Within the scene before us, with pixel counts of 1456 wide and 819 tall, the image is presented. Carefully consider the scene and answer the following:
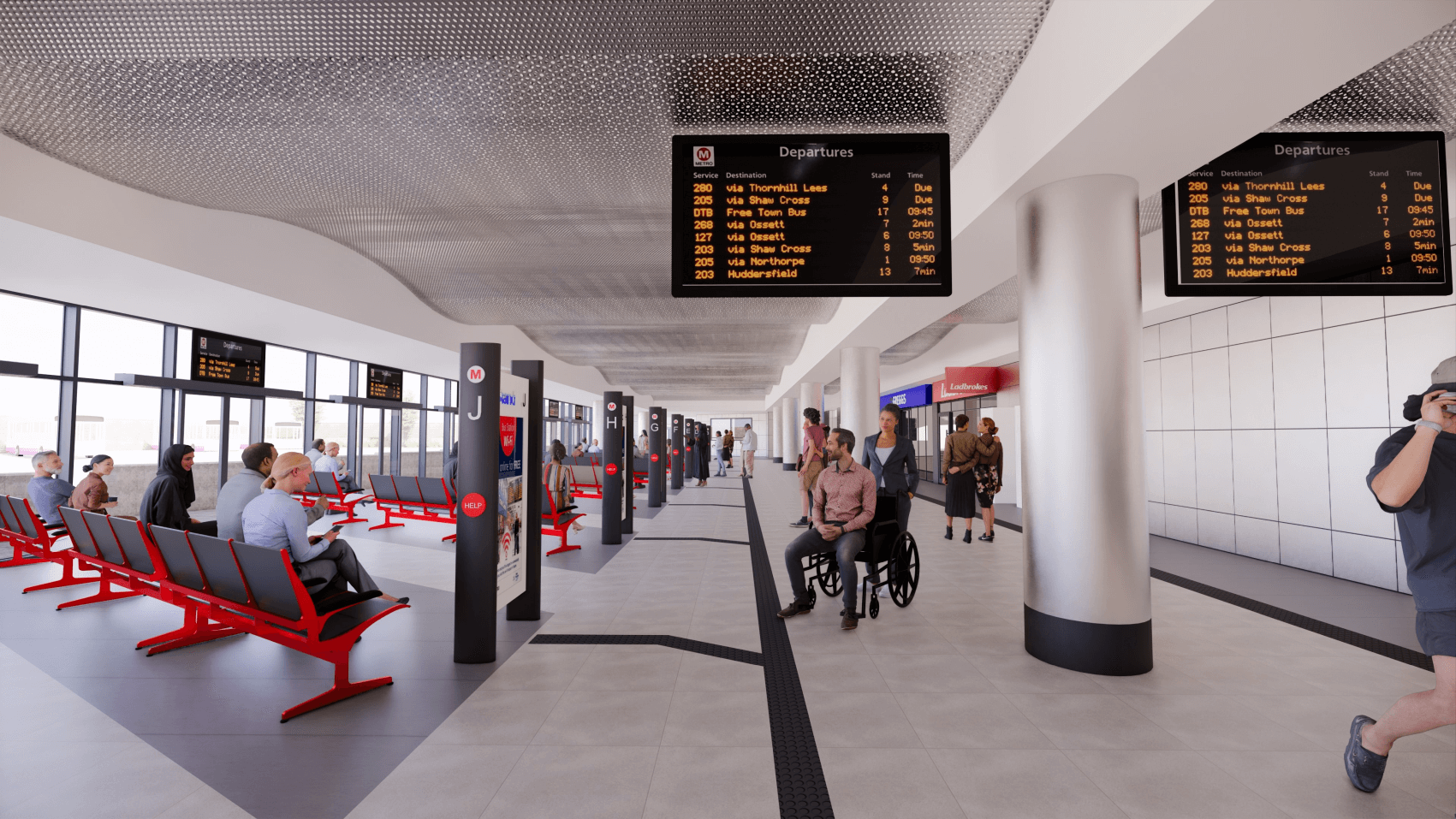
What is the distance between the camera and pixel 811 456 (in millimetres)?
6988

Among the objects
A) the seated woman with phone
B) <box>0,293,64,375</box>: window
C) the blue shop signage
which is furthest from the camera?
the blue shop signage

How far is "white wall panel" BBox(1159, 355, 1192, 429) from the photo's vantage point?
8.02 meters

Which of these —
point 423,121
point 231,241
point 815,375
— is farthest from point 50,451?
point 815,375

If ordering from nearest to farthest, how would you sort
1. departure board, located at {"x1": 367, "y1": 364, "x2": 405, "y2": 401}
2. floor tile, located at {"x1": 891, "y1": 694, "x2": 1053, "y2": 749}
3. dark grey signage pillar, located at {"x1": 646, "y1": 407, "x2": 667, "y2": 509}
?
1. floor tile, located at {"x1": 891, "y1": 694, "x2": 1053, "y2": 749}
2. dark grey signage pillar, located at {"x1": 646, "y1": 407, "x2": 667, "y2": 509}
3. departure board, located at {"x1": 367, "y1": 364, "x2": 405, "y2": 401}

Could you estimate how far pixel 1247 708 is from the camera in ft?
10.1

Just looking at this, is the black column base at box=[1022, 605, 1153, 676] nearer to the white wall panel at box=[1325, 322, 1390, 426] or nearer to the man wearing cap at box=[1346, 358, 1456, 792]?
the man wearing cap at box=[1346, 358, 1456, 792]

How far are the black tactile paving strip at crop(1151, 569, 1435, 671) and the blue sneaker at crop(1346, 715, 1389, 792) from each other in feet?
4.74

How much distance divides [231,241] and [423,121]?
3.70 m

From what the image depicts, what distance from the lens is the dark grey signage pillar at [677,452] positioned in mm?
16583

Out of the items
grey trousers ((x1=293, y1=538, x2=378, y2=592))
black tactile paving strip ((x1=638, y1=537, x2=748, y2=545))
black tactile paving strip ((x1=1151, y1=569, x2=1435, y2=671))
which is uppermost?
grey trousers ((x1=293, y1=538, x2=378, y2=592))

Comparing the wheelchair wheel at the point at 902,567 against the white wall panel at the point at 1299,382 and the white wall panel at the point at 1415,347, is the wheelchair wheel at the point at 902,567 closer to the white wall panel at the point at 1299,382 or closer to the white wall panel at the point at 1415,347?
→ the white wall panel at the point at 1415,347

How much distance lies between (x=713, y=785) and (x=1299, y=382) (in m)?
7.33

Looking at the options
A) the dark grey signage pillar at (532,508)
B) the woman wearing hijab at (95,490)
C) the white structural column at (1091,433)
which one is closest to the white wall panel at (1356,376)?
the white structural column at (1091,433)

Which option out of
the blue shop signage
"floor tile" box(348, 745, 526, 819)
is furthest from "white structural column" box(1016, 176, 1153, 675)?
the blue shop signage
